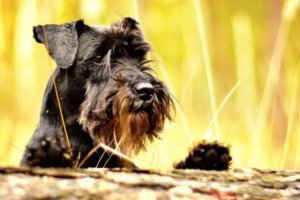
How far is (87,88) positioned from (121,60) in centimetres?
30

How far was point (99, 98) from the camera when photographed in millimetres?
3580

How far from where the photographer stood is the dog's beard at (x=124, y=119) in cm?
349

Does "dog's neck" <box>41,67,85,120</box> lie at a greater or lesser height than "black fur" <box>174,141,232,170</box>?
greater

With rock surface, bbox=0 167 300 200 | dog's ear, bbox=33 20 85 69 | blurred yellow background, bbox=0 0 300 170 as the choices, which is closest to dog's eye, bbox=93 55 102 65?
dog's ear, bbox=33 20 85 69

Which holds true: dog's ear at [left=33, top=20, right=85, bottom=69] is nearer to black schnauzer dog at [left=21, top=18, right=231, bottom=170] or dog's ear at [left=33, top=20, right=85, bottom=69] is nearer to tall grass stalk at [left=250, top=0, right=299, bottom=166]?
black schnauzer dog at [left=21, top=18, right=231, bottom=170]

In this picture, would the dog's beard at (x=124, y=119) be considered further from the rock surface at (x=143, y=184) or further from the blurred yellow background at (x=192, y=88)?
the rock surface at (x=143, y=184)

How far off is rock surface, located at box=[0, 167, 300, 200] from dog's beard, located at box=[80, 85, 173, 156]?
977mm

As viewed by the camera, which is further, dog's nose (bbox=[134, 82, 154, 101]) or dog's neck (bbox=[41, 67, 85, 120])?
dog's neck (bbox=[41, 67, 85, 120])

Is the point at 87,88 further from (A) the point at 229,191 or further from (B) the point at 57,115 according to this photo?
(A) the point at 229,191

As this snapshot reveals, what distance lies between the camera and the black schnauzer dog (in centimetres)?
351

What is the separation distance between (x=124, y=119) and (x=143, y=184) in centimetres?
128

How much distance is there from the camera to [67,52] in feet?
12.5

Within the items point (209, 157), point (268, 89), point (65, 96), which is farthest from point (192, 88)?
point (209, 157)

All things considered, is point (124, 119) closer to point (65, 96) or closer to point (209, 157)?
point (65, 96)
